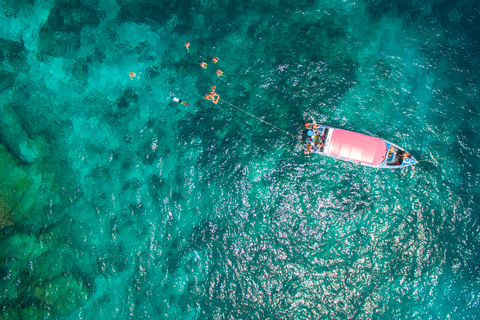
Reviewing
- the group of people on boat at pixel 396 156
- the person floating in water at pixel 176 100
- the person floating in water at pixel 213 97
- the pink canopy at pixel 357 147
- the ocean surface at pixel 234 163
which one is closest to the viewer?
the pink canopy at pixel 357 147

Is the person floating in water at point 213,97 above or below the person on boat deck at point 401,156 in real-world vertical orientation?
above

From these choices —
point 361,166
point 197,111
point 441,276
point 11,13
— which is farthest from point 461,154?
point 11,13

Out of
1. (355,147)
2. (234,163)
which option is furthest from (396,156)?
(234,163)

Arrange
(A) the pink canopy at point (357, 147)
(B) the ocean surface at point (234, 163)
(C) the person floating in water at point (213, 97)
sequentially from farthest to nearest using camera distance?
(C) the person floating in water at point (213, 97) < (B) the ocean surface at point (234, 163) < (A) the pink canopy at point (357, 147)

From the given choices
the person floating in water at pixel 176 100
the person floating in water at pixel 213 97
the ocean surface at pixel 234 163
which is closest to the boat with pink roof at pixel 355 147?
the ocean surface at pixel 234 163

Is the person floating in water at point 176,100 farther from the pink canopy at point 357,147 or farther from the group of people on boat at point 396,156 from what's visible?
the group of people on boat at point 396,156

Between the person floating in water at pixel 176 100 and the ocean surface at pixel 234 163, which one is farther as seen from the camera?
the person floating in water at pixel 176 100

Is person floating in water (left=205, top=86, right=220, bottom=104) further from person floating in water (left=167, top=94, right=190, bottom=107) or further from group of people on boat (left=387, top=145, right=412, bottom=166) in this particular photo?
group of people on boat (left=387, top=145, right=412, bottom=166)

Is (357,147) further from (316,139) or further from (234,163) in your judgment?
(234,163)
